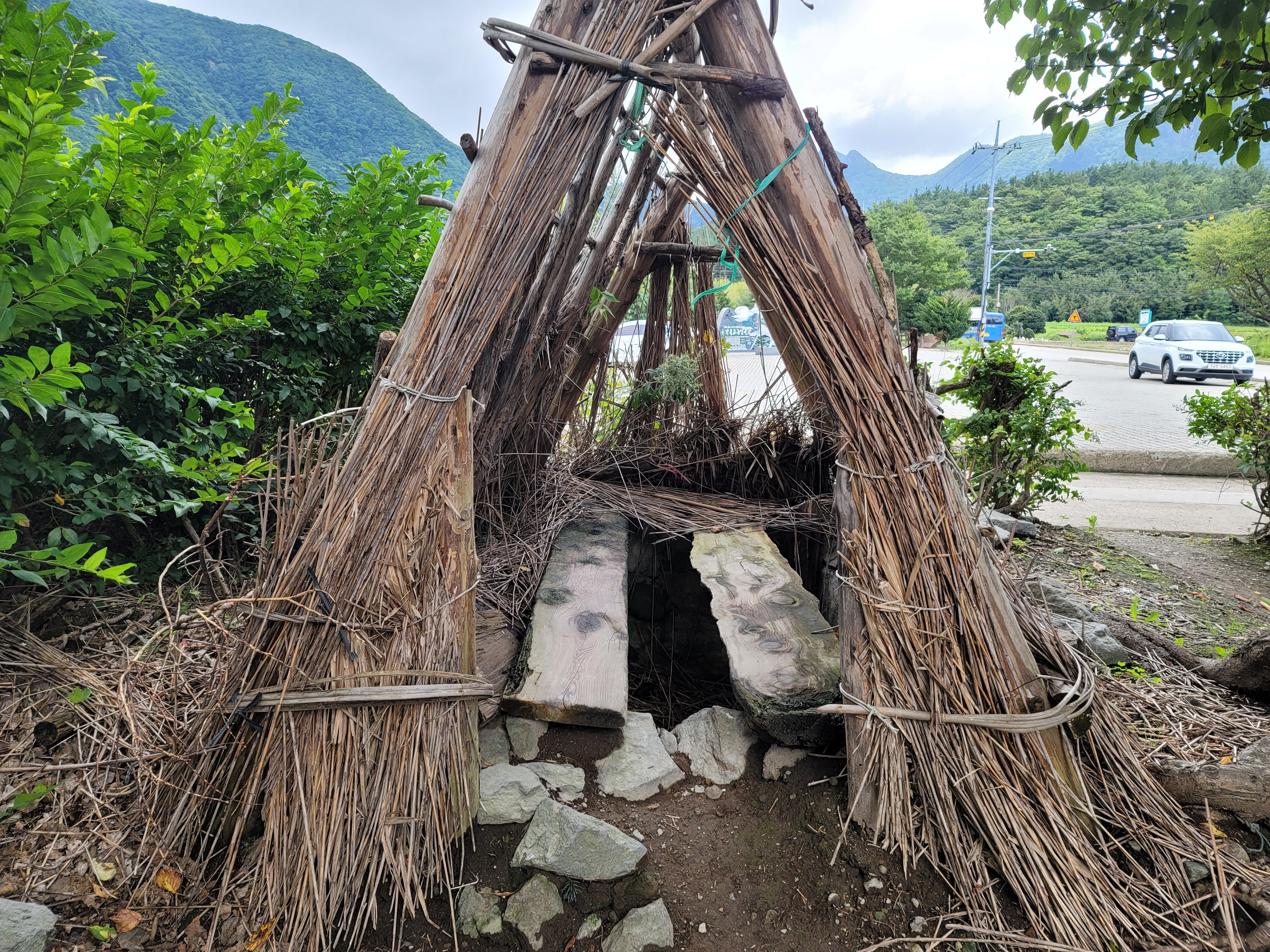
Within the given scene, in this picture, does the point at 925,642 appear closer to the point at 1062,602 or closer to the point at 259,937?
the point at 1062,602

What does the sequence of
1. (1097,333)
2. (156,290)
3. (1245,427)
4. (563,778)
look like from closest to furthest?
1. (563,778)
2. (156,290)
3. (1245,427)
4. (1097,333)

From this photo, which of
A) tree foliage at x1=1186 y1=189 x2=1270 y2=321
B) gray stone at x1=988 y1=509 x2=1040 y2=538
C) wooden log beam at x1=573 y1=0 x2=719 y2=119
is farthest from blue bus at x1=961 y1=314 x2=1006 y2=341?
wooden log beam at x1=573 y1=0 x2=719 y2=119

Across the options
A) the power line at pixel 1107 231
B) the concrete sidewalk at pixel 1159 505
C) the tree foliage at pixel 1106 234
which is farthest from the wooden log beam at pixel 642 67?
the power line at pixel 1107 231

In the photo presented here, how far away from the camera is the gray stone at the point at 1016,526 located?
4172 mm

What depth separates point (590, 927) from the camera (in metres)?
1.57

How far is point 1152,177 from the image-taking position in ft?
165

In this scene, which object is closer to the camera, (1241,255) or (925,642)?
(925,642)

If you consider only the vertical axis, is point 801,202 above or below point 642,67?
below

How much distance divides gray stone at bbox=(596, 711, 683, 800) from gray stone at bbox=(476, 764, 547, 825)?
0.20 m

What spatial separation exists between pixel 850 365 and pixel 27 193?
2.09m

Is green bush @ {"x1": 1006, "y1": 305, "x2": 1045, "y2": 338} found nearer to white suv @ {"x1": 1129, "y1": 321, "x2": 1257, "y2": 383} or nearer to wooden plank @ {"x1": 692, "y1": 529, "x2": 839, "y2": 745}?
white suv @ {"x1": 1129, "y1": 321, "x2": 1257, "y2": 383}

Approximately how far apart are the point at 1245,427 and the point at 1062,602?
302 centimetres

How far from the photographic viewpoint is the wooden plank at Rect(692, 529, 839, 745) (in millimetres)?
1972

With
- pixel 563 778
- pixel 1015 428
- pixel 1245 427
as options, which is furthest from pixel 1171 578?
pixel 563 778
